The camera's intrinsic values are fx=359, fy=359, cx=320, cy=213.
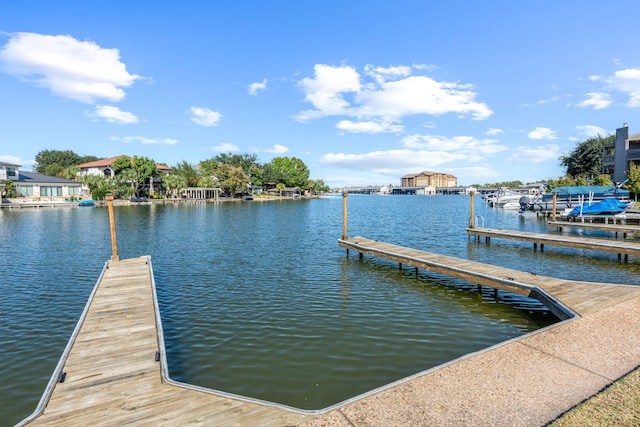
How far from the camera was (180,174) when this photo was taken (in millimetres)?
96125

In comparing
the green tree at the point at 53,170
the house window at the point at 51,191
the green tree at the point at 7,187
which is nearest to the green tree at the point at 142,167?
the house window at the point at 51,191

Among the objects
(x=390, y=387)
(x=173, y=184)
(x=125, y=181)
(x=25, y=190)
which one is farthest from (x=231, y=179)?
(x=390, y=387)

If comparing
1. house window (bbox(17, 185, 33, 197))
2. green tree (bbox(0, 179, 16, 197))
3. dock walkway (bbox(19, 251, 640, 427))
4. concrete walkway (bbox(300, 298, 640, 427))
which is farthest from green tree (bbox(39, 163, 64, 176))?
concrete walkway (bbox(300, 298, 640, 427))

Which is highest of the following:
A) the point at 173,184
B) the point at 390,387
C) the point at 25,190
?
the point at 173,184

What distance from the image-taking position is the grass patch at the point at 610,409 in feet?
14.5

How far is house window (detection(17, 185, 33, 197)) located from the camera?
70.0 m

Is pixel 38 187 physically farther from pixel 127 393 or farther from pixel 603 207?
pixel 603 207

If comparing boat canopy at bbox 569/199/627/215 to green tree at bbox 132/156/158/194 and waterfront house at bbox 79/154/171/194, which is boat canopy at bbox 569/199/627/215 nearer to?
green tree at bbox 132/156/158/194

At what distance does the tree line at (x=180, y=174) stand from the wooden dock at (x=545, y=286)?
76.8m

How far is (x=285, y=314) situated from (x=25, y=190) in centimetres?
8272

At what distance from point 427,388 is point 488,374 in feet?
3.93

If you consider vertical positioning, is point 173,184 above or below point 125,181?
below

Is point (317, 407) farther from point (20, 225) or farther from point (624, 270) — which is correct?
point (20, 225)

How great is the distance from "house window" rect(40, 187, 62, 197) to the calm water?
6158 centimetres
